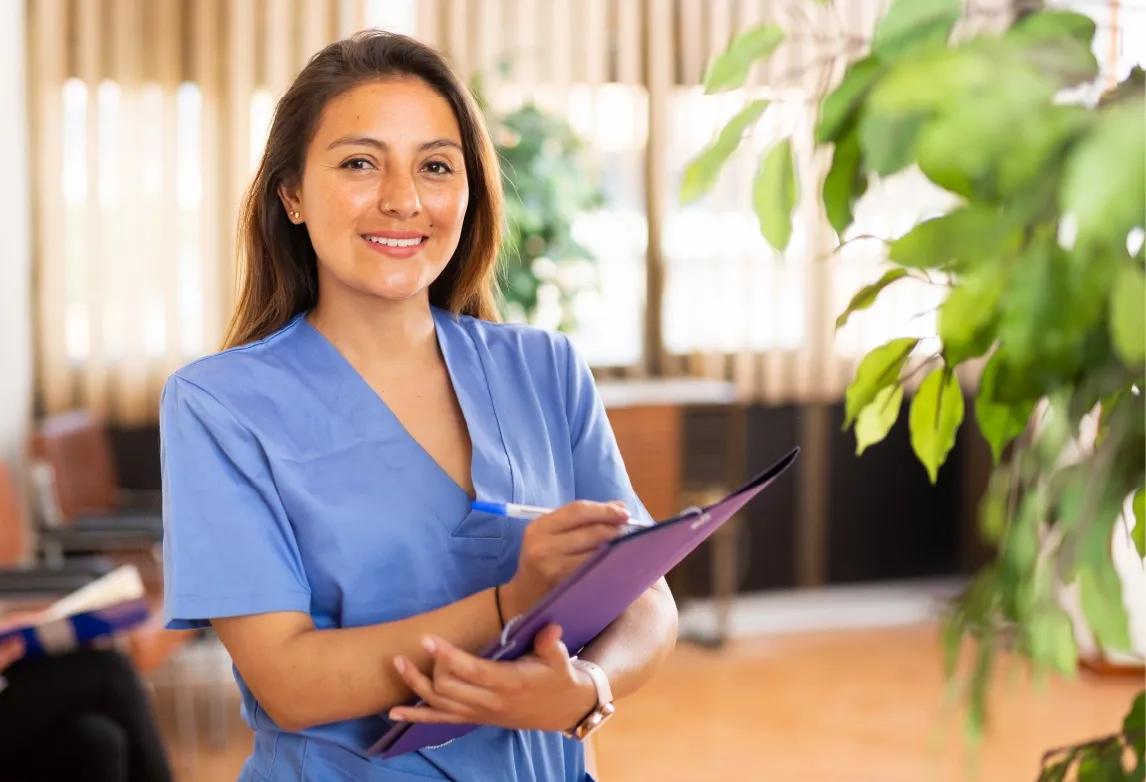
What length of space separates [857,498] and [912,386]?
0.54 meters

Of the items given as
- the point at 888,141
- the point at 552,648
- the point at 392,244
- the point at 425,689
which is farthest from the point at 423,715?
the point at 888,141

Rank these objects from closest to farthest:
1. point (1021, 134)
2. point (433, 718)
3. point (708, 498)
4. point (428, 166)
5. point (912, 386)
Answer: point (1021, 134)
point (433, 718)
point (428, 166)
point (708, 498)
point (912, 386)

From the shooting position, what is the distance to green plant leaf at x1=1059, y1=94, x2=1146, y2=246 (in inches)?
20.1

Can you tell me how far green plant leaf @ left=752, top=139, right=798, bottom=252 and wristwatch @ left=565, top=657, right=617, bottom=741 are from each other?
578mm

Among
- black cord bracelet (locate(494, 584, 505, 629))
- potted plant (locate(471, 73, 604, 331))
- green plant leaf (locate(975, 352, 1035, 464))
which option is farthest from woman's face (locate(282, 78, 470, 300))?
potted plant (locate(471, 73, 604, 331))

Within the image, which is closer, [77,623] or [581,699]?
[581,699]

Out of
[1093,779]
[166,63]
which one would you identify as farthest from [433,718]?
[166,63]

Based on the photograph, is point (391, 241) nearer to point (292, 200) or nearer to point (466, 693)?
point (292, 200)

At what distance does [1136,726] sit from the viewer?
0.91 m

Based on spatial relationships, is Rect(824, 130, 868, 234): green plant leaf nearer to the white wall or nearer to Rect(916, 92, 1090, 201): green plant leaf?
Rect(916, 92, 1090, 201): green plant leaf

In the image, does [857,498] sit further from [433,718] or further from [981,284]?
[981,284]

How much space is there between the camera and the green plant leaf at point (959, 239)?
61 centimetres

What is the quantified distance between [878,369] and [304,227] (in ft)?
2.57

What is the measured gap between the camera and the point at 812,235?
5562mm
